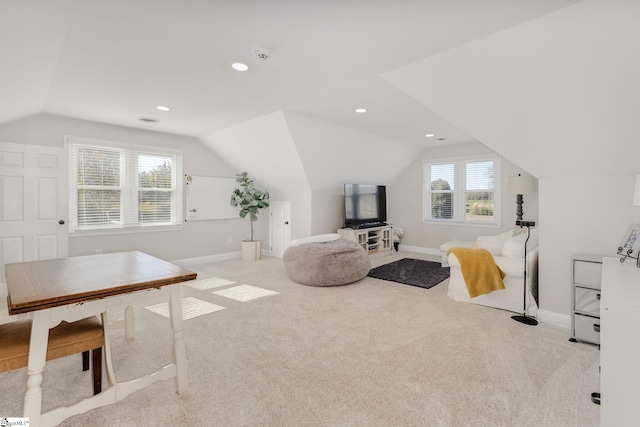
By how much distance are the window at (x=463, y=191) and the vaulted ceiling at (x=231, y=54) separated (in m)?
2.32

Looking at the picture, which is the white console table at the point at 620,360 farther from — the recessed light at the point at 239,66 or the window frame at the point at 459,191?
the window frame at the point at 459,191

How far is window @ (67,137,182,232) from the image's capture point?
4.52 metres

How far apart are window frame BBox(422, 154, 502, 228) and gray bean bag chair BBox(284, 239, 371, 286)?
2.85m

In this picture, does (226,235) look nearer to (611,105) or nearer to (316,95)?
(316,95)

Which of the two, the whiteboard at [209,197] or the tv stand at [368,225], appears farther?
the tv stand at [368,225]

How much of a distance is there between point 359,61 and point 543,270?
8.81 feet

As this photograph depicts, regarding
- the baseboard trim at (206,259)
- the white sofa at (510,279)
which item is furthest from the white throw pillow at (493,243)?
the baseboard trim at (206,259)

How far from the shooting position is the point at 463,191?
625 cm

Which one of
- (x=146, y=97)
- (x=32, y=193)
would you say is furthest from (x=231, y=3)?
(x=32, y=193)

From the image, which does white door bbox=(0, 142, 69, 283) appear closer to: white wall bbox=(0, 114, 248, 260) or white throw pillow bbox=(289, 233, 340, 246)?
white wall bbox=(0, 114, 248, 260)

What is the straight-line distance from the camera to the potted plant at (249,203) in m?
5.95

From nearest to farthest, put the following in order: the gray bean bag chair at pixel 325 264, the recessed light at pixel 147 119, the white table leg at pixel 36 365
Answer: the white table leg at pixel 36 365 < the gray bean bag chair at pixel 325 264 < the recessed light at pixel 147 119

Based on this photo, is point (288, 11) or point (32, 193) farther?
point (32, 193)

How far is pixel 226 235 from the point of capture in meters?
6.16
